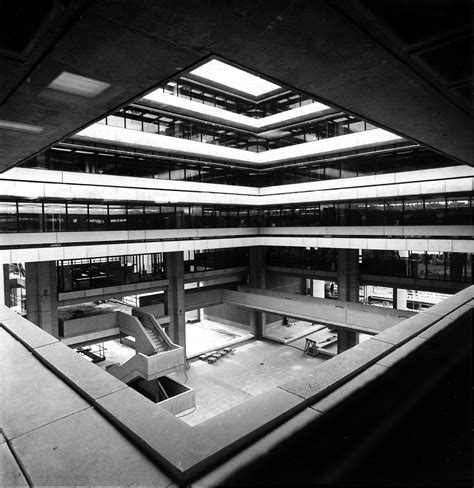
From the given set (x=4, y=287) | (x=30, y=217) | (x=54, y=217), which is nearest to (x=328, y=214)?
(x=54, y=217)

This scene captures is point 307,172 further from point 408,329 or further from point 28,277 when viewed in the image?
point 408,329

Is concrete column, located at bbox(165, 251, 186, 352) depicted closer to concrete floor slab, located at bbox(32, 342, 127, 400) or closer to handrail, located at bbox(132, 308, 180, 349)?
handrail, located at bbox(132, 308, 180, 349)

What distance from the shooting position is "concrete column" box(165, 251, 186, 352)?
28.9m

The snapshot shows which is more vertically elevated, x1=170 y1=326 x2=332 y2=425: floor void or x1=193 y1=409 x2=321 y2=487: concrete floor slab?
x1=193 y1=409 x2=321 y2=487: concrete floor slab

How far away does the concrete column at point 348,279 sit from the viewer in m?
28.8

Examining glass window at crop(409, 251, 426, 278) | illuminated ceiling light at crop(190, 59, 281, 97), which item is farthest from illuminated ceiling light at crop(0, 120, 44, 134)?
glass window at crop(409, 251, 426, 278)

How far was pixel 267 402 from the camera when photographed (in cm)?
418

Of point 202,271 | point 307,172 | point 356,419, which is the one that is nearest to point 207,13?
point 356,419

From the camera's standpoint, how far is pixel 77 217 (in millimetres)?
22234

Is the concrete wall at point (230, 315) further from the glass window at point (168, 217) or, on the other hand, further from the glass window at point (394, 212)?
the glass window at point (394, 212)

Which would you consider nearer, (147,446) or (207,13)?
(207,13)

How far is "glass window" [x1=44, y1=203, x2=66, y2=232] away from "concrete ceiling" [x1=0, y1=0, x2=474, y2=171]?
17236 mm

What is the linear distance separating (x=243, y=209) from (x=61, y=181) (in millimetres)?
15656

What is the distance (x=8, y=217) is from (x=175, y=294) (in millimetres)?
13321
